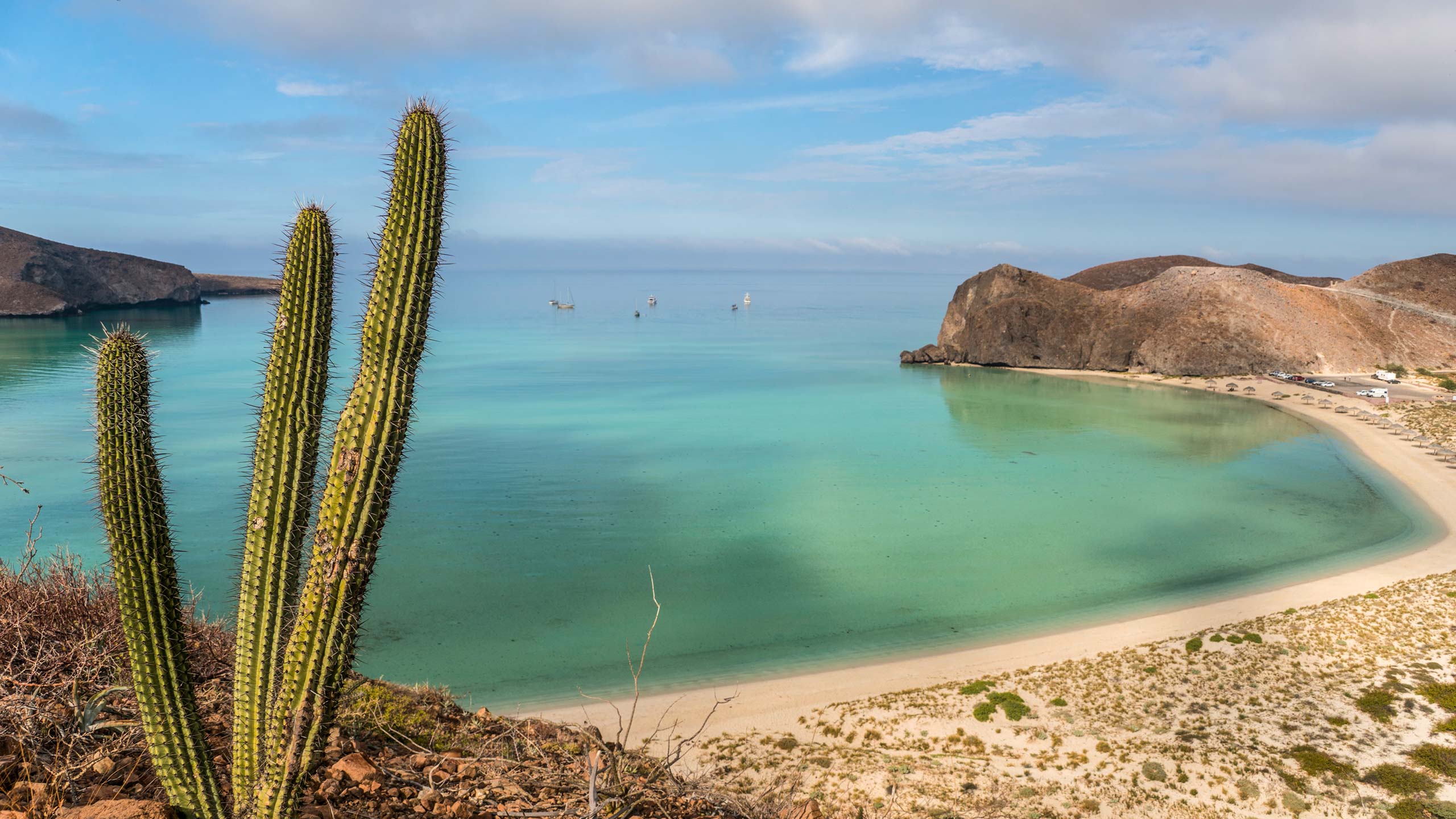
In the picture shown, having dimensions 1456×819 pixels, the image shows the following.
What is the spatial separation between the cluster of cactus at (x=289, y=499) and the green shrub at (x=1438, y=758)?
1521 centimetres

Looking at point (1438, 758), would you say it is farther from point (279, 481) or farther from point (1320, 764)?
point (279, 481)

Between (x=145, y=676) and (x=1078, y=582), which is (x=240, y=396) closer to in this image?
(x=1078, y=582)

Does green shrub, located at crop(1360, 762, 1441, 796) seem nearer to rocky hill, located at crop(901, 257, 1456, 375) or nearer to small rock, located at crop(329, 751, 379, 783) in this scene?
small rock, located at crop(329, 751, 379, 783)

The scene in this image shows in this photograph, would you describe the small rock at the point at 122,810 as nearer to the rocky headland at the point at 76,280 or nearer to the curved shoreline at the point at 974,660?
the curved shoreline at the point at 974,660

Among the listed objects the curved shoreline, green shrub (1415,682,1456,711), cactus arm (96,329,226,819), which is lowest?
the curved shoreline

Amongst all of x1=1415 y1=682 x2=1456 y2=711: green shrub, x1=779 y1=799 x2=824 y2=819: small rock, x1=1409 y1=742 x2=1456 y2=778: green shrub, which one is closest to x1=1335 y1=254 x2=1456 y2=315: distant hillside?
x1=1415 y1=682 x2=1456 y2=711: green shrub

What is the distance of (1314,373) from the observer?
217 feet

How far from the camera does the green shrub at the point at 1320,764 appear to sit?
1251cm

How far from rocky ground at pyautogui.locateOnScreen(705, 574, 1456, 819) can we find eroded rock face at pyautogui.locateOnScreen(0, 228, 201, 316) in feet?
411

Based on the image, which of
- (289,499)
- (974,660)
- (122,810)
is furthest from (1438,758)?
(122,810)

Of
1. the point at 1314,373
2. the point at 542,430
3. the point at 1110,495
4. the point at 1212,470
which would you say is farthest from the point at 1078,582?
the point at 1314,373

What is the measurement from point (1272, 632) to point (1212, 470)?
22.7 meters

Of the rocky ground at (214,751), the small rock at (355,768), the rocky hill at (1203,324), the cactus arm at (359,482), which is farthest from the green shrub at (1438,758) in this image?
the rocky hill at (1203,324)

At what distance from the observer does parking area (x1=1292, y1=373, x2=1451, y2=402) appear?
54.2m
